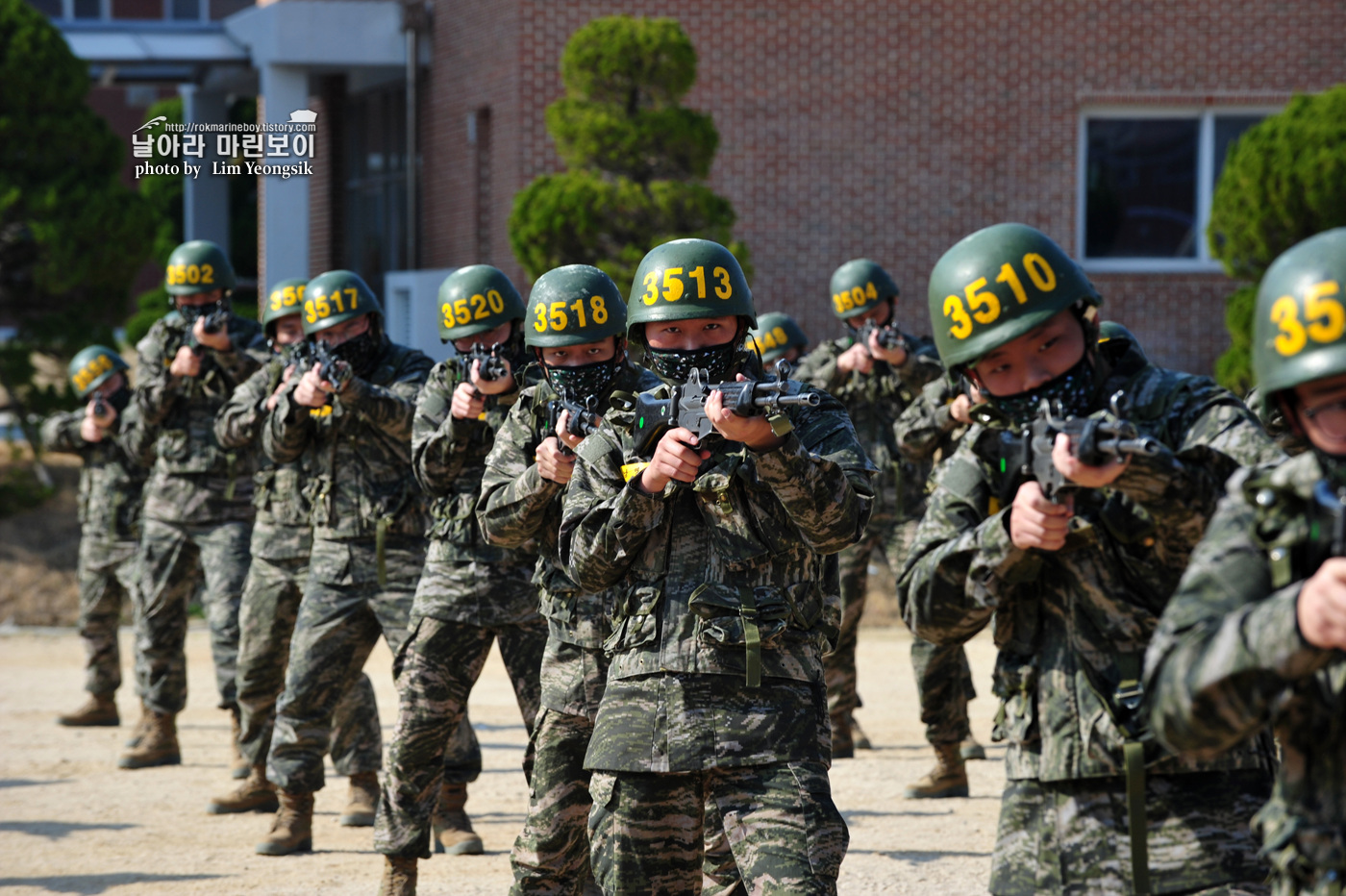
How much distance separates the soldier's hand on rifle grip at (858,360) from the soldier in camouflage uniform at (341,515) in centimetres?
291

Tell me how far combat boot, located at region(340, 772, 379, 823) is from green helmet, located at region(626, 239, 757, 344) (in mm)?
4063

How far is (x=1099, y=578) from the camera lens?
337cm

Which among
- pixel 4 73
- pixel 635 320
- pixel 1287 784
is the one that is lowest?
pixel 1287 784

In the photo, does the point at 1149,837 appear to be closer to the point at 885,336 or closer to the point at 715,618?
the point at 715,618

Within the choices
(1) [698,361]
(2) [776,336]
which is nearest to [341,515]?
(1) [698,361]

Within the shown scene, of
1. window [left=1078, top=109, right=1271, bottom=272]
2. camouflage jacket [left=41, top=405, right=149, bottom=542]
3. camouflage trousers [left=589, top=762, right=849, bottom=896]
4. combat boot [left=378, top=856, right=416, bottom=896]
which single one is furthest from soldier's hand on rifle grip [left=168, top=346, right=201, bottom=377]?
window [left=1078, top=109, right=1271, bottom=272]

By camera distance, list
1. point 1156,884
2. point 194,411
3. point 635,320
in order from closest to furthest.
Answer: point 1156,884, point 635,320, point 194,411

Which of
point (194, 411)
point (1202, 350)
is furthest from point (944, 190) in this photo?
point (194, 411)

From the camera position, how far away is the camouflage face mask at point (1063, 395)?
3436mm

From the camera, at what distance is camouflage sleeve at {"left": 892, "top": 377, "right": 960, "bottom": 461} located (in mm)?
8516

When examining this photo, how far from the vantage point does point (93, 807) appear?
8.29 meters

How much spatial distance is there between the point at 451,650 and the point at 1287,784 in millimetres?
3929

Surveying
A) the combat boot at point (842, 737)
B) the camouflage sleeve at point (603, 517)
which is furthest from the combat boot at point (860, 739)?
the camouflage sleeve at point (603, 517)

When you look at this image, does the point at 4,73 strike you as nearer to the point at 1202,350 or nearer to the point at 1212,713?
the point at 1202,350
